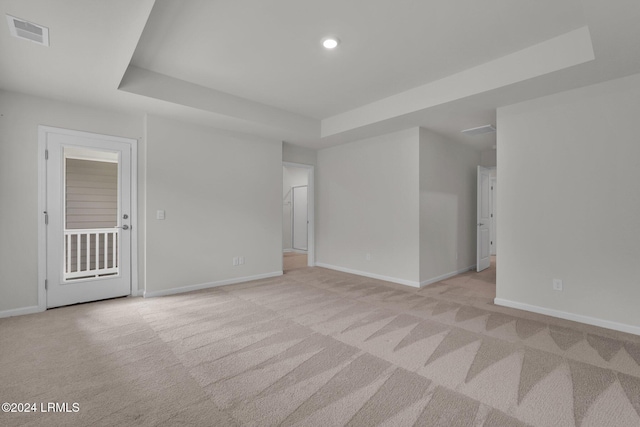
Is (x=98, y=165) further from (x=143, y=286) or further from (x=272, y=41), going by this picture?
(x=272, y=41)

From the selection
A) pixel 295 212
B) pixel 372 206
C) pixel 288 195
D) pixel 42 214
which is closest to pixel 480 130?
pixel 372 206

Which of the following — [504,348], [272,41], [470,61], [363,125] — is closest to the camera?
[504,348]

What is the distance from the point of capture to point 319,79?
11.6 ft

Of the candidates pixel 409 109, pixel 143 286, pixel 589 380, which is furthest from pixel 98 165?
pixel 589 380

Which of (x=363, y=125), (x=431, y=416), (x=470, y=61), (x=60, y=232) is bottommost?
(x=431, y=416)

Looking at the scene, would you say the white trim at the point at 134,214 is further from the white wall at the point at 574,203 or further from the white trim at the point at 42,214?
the white wall at the point at 574,203

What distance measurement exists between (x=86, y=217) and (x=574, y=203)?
567 cm

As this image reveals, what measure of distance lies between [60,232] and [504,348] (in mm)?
4812

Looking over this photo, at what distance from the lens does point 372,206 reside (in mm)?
5195

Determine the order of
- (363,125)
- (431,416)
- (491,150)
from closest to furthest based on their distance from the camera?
(431,416), (363,125), (491,150)

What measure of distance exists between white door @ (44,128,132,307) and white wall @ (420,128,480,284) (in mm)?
4239

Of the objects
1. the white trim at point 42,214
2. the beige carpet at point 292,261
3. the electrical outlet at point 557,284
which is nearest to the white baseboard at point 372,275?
the beige carpet at point 292,261

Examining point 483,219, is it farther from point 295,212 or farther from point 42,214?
point 42,214

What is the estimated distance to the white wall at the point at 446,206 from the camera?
4648 mm
